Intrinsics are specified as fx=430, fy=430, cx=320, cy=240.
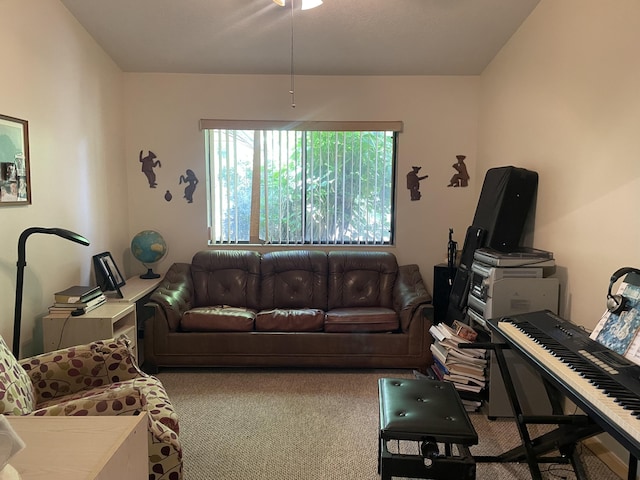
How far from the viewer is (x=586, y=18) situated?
253 centimetres

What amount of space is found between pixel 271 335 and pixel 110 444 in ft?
7.35

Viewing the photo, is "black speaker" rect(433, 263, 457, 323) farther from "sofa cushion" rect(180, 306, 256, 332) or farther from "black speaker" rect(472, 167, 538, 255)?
"sofa cushion" rect(180, 306, 256, 332)

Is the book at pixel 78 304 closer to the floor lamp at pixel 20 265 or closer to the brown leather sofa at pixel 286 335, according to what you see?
the floor lamp at pixel 20 265

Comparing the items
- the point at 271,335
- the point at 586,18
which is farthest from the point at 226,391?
the point at 586,18

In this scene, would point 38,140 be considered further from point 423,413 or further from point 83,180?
point 423,413

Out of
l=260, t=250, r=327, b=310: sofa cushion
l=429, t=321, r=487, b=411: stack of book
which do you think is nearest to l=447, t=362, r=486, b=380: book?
l=429, t=321, r=487, b=411: stack of book

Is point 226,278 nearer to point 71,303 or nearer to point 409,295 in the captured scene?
point 71,303

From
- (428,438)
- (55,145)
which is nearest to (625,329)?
(428,438)

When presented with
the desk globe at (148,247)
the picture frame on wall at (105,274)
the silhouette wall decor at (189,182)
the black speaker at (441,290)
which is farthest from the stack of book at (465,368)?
the silhouette wall decor at (189,182)

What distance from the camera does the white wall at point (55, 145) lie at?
2586 mm

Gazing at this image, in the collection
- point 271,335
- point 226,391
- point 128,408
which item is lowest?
point 226,391

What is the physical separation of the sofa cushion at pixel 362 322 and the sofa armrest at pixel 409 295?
3.8 inches

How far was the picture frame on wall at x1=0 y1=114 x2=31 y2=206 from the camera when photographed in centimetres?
248

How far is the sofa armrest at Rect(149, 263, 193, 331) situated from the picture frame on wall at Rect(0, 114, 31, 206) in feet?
3.84
